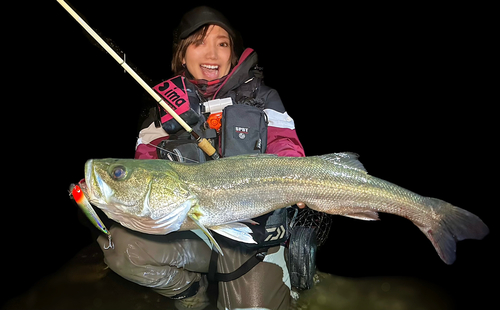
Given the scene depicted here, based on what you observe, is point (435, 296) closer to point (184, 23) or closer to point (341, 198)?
point (341, 198)

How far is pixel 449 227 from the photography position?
195 cm

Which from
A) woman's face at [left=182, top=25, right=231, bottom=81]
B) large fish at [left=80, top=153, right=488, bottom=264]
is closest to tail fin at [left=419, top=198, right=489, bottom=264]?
large fish at [left=80, top=153, right=488, bottom=264]

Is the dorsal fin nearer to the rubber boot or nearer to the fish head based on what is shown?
the fish head

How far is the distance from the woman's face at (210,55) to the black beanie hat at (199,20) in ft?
0.25

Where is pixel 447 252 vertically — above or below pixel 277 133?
below

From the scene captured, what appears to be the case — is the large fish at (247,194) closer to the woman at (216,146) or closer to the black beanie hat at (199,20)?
the woman at (216,146)

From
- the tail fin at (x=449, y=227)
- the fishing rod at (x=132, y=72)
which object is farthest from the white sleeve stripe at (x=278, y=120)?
the tail fin at (x=449, y=227)

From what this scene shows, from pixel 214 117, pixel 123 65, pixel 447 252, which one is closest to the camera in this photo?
pixel 447 252

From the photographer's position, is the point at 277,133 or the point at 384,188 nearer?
the point at 384,188

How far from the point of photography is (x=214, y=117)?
2.93 m

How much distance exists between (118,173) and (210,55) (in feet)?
5.14

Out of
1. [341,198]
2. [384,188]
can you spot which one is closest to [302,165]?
[341,198]

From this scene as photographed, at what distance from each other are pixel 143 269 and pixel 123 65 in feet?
5.07

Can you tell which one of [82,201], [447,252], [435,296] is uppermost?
[82,201]
